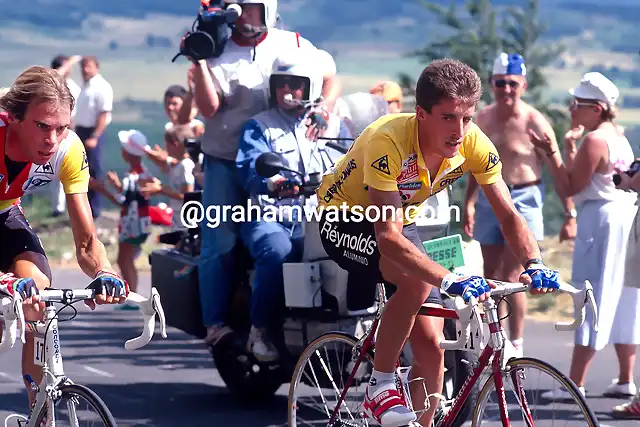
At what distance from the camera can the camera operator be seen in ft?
27.6

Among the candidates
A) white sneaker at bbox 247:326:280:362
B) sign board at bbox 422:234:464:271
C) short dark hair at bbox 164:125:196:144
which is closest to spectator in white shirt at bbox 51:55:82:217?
short dark hair at bbox 164:125:196:144

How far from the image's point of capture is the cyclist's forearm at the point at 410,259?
536cm

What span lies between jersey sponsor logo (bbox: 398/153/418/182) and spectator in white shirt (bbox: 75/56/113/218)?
11.0 meters

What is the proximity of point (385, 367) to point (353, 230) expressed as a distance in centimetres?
67

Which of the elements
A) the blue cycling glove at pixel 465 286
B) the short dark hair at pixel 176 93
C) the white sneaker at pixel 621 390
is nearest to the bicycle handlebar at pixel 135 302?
the blue cycling glove at pixel 465 286

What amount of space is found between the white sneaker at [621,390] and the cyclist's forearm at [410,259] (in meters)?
3.47

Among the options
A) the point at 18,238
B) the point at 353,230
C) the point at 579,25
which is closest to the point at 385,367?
the point at 353,230

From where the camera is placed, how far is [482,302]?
17.3ft

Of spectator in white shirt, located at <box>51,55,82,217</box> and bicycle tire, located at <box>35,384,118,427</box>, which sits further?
spectator in white shirt, located at <box>51,55,82,217</box>

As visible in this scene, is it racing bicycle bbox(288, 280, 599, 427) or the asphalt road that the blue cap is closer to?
the asphalt road

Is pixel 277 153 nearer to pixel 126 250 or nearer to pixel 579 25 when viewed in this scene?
pixel 126 250

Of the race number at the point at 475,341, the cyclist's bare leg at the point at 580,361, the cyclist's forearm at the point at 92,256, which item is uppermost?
the cyclist's forearm at the point at 92,256

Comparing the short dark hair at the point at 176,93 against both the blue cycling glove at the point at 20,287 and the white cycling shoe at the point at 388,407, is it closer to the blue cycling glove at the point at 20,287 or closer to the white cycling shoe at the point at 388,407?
the white cycling shoe at the point at 388,407

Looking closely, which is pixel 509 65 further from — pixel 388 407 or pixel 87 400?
pixel 87 400
